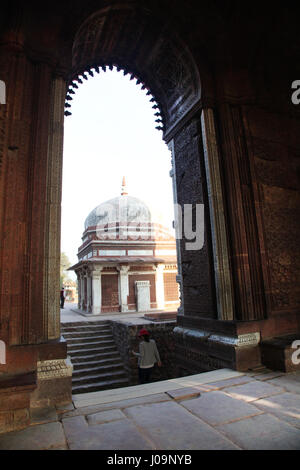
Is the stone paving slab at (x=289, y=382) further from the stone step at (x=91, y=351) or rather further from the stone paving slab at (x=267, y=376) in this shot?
the stone step at (x=91, y=351)

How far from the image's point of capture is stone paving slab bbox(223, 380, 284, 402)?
278 cm

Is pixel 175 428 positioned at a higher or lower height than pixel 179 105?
lower

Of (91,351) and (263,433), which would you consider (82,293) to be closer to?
(91,351)

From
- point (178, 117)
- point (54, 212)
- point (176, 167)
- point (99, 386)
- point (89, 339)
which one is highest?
point (178, 117)

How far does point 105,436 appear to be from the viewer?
6.77ft

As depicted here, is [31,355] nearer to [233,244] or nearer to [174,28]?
[233,244]

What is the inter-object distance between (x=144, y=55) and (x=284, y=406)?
5813 millimetres

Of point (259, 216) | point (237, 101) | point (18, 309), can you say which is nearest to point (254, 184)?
point (259, 216)

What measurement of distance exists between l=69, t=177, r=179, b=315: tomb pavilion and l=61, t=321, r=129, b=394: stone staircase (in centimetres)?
522

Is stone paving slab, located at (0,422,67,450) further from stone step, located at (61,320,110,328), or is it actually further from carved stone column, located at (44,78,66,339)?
stone step, located at (61,320,110,328)

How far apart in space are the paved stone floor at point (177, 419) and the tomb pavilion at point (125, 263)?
12488 mm

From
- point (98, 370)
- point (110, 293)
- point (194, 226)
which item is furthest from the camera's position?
point (110, 293)

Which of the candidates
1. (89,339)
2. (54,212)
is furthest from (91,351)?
(54,212)

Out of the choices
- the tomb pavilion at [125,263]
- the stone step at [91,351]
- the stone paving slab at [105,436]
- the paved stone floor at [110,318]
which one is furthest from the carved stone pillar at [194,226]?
the tomb pavilion at [125,263]
